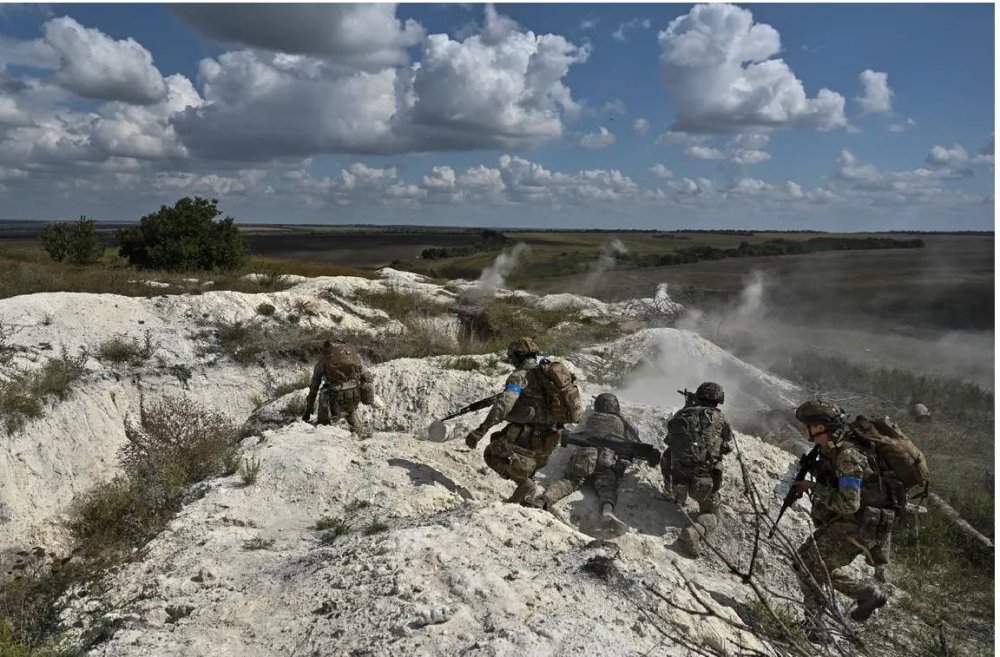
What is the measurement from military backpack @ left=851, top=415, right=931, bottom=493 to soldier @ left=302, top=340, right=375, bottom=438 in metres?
5.56

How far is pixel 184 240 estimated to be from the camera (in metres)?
21.5

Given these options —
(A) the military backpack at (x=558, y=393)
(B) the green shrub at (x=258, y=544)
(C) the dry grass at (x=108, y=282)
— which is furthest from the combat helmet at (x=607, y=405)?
(C) the dry grass at (x=108, y=282)

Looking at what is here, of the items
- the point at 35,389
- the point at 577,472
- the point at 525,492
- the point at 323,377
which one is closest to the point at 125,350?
the point at 35,389

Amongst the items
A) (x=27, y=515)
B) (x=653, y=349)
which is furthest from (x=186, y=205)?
(x=653, y=349)

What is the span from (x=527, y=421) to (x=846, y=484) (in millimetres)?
2920

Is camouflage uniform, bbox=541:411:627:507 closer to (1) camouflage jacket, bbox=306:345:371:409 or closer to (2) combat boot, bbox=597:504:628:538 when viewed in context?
(2) combat boot, bbox=597:504:628:538

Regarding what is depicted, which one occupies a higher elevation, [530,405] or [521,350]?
[521,350]

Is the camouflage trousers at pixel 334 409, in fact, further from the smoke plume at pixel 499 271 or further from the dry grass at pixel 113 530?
the smoke plume at pixel 499 271

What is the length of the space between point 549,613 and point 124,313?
40.6 ft

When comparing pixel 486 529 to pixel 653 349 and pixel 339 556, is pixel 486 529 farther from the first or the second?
pixel 653 349

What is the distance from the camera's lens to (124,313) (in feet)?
41.9

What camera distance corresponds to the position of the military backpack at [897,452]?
194 inches

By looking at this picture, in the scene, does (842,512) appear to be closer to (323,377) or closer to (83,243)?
(323,377)

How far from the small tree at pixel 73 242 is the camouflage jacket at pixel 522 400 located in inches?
914
